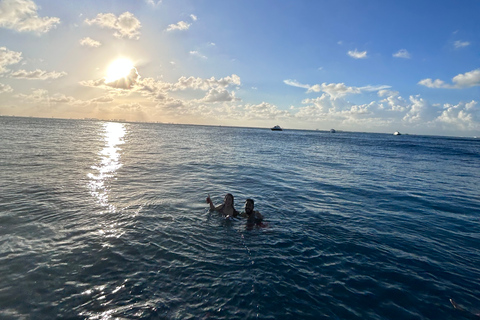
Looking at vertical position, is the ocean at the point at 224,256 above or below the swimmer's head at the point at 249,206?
below

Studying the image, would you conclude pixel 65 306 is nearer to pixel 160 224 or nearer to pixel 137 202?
pixel 160 224

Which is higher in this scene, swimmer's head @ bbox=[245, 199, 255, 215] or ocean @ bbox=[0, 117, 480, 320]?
swimmer's head @ bbox=[245, 199, 255, 215]

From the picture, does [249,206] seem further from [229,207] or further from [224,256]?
[224,256]

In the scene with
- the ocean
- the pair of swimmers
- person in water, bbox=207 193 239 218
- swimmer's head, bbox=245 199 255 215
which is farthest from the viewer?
person in water, bbox=207 193 239 218

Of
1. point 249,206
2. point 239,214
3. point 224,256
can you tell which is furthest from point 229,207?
point 224,256

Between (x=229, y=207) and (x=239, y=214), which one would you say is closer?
(x=229, y=207)

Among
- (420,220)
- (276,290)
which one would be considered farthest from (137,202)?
(420,220)

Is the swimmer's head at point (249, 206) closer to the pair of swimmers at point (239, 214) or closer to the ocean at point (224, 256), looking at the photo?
the pair of swimmers at point (239, 214)

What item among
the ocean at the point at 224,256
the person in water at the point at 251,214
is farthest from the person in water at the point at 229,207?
the person in water at the point at 251,214

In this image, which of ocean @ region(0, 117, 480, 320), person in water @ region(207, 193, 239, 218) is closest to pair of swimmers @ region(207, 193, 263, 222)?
person in water @ region(207, 193, 239, 218)

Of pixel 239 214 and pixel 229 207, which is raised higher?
pixel 229 207

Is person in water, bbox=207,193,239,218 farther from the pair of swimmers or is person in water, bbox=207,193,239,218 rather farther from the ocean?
the ocean

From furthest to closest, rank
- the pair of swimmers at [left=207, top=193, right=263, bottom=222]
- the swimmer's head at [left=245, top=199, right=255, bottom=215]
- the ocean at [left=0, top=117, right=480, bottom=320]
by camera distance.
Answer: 1. the pair of swimmers at [left=207, top=193, right=263, bottom=222]
2. the swimmer's head at [left=245, top=199, right=255, bottom=215]
3. the ocean at [left=0, top=117, right=480, bottom=320]

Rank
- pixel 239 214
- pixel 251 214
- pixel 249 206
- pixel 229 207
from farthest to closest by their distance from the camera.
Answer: pixel 239 214 < pixel 229 207 < pixel 251 214 < pixel 249 206
